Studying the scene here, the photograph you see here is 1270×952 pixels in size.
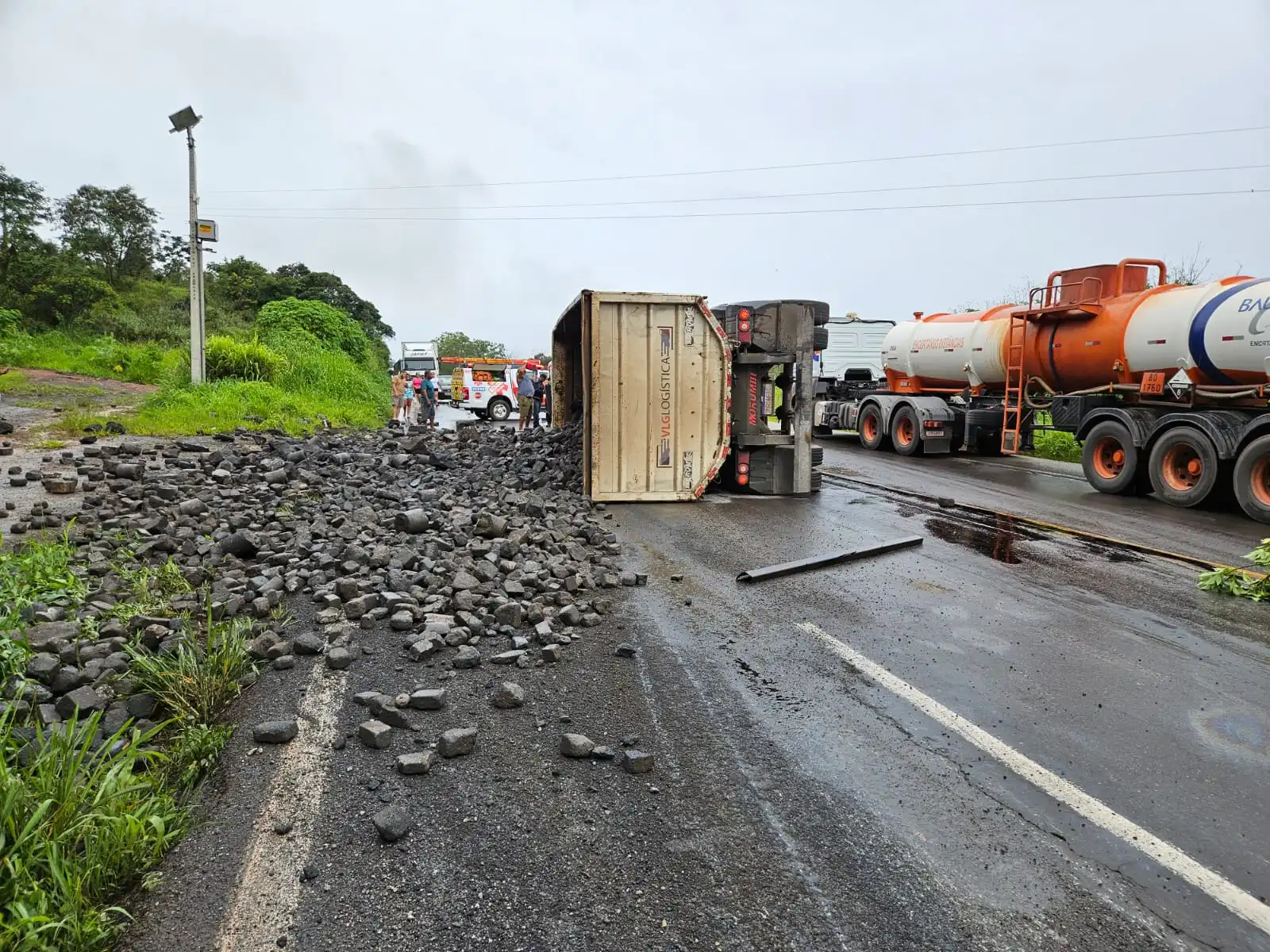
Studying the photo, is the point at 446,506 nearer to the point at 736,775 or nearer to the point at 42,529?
the point at 42,529

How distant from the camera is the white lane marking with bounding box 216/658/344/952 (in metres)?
2.33

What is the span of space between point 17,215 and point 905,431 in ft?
124

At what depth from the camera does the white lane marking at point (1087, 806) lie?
252 cm

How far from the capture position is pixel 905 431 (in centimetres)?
1681

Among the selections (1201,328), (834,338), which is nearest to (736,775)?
(1201,328)

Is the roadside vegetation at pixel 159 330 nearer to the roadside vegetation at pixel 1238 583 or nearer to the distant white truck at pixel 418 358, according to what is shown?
the distant white truck at pixel 418 358

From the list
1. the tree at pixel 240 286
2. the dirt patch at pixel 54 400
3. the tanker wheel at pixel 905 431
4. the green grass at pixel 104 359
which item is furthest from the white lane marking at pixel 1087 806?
the tree at pixel 240 286

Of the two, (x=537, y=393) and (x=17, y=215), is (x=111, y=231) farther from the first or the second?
(x=537, y=393)

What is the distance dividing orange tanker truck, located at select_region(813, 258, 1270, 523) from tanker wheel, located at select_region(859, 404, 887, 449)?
2.03ft

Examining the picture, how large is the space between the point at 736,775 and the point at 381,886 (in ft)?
4.76

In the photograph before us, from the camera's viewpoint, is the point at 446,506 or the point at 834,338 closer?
the point at 446,506

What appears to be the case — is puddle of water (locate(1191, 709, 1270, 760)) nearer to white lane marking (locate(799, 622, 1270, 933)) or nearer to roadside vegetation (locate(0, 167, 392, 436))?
white lane marking (locate(799, 622, 1270, 933))

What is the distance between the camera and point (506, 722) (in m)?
3.66

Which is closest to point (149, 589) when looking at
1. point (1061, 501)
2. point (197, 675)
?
point (197, 675)
